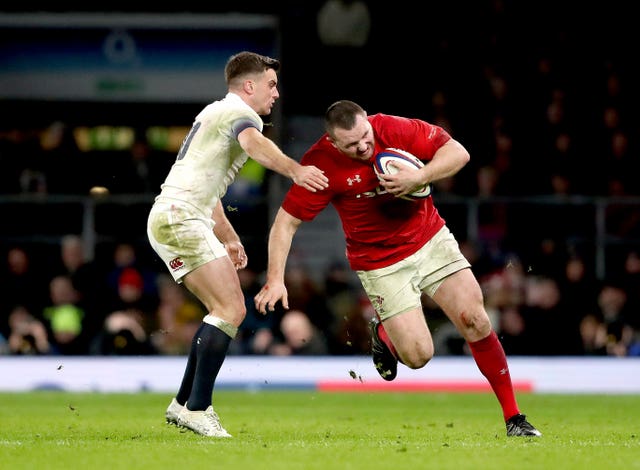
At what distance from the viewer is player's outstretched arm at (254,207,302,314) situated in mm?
8805

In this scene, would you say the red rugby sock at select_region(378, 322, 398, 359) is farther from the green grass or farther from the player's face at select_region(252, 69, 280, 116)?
the player's face at select_region(252, 69, 280, 116)

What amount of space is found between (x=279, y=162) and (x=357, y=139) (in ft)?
2.47

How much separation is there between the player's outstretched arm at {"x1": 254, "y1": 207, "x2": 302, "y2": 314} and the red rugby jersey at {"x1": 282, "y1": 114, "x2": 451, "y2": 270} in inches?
3.0

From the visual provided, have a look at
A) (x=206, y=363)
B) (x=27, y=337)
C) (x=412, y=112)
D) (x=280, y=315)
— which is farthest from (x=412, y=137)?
(x=412, y=112)

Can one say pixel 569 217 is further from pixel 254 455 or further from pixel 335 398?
pixel 254 455

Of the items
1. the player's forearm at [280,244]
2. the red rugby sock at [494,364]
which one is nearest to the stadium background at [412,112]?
the red rugby sock at [494,364]

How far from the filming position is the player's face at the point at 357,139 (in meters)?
8.92

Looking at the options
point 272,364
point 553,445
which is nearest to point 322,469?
point 553,445

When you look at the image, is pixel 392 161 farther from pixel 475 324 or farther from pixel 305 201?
pixel 475 324

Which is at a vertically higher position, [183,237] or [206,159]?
[206,159]

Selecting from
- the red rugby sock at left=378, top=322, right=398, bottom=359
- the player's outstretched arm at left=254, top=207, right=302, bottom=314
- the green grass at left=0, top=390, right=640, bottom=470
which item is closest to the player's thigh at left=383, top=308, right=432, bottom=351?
the red rugby sock at left=378, top=322, right=398, bottom=359

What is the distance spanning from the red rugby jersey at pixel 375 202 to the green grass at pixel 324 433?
1237 millimetres

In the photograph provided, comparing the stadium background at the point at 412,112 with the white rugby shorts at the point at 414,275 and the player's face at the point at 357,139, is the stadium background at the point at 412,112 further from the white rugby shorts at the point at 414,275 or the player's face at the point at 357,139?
the player's face at the point at 357,139

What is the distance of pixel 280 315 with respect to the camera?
16141mm
